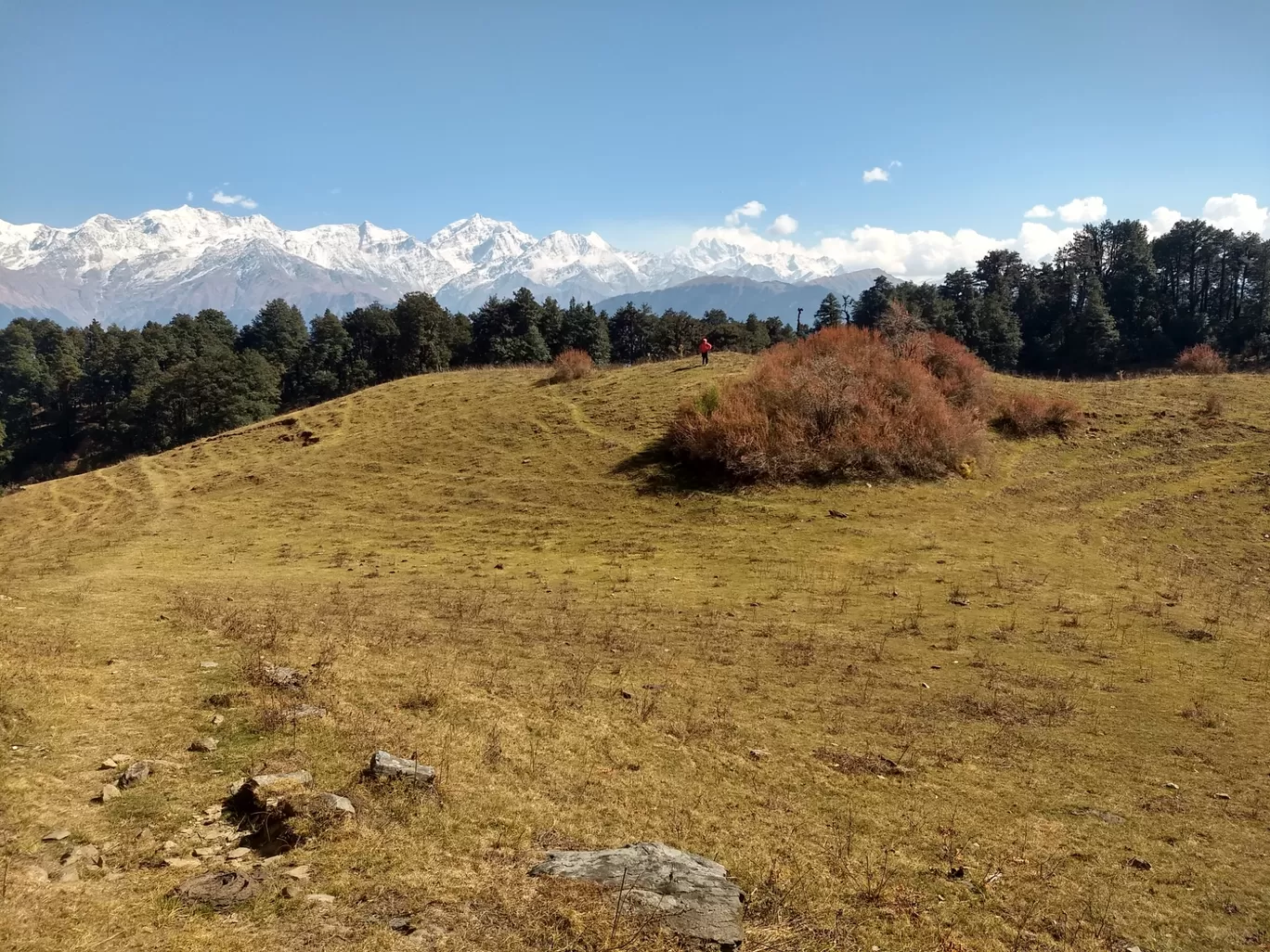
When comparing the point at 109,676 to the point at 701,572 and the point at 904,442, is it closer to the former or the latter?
the point at 701,572

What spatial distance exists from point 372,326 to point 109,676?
259 feet

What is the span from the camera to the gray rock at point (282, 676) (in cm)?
1005

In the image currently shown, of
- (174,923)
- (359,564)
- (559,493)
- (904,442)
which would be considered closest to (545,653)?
(174,923)

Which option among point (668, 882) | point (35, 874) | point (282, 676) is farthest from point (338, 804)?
point (282, 676)

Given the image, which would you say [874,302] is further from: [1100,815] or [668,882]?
[668,882]

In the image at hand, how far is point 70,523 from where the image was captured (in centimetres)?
2945

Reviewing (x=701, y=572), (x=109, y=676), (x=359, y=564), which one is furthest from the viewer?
(x=359, y=564)

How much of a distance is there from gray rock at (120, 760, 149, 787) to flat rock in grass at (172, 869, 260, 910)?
2250 mm

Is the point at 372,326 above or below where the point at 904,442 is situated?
above

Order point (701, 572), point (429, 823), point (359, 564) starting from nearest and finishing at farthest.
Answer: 1. point (429, 823)
2. point (701, 572)
3. point (359, 564)

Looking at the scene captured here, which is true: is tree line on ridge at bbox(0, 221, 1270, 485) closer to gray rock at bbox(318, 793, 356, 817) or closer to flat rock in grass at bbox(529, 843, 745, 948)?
gray rock at bbox(318, 793, 356, 817)

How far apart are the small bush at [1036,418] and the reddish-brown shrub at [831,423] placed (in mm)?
2004

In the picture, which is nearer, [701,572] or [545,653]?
[545,653]

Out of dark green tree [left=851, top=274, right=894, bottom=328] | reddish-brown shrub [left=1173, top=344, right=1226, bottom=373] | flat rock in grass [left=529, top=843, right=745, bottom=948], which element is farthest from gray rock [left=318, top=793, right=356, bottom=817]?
dark green tree [left=851, top=274, right=894, bottom=328]
